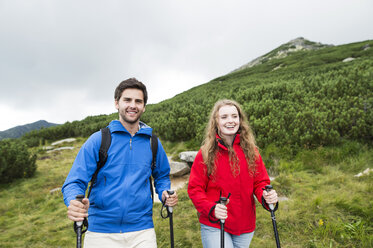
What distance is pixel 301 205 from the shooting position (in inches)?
187

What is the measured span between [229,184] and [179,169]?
5100 millimetres

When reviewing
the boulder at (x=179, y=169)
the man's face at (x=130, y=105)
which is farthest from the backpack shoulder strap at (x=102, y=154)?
the boulder at (x=179, y=169)

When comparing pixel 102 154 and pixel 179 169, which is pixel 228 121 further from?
pixel 179 169

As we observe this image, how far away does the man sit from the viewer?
2361mm

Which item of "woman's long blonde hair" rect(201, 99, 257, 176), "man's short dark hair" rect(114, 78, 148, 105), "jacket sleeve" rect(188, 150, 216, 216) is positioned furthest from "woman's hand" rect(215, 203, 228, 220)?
"man's short dark hair" rect(114, 78, 148, 105)

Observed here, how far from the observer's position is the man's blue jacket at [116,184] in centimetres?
237

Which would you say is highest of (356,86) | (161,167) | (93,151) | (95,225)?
(356,86)

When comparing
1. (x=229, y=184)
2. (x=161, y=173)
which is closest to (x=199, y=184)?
(x=229, y=184)

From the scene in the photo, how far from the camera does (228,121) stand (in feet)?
9.29

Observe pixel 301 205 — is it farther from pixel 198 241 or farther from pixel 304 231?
pixel 198 241

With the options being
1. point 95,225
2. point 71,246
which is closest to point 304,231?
point 95,225

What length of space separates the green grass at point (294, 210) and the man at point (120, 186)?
205 cm

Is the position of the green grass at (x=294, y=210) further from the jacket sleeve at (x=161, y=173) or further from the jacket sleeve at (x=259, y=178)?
the jacket sleeve at (x=161, y=173)

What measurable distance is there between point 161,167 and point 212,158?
762 millimetres
